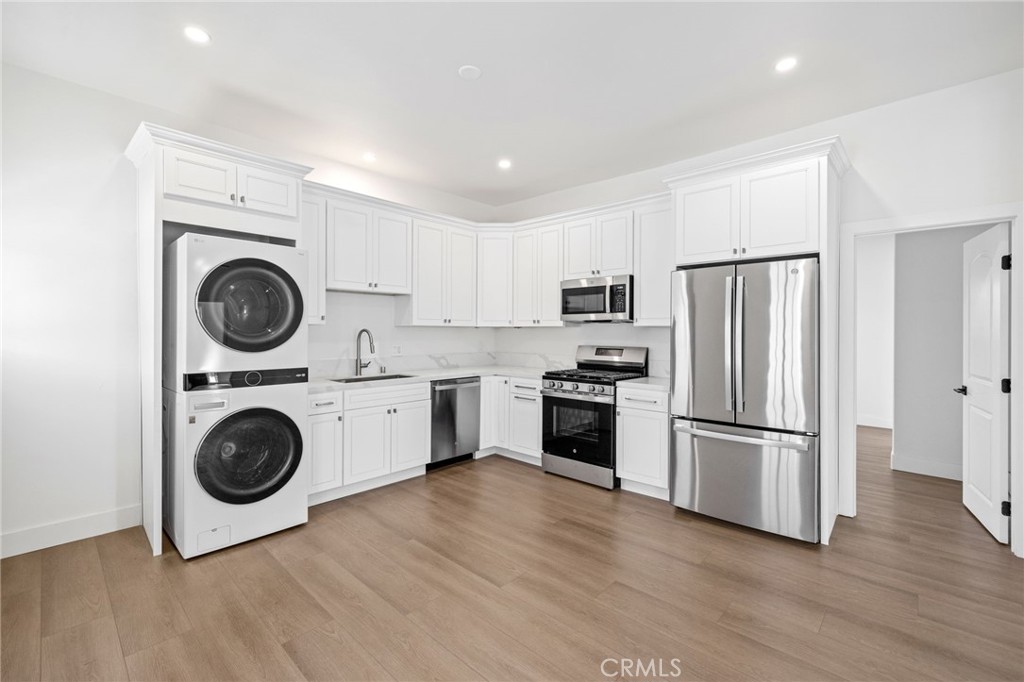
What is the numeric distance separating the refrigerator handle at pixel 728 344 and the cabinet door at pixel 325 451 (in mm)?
3003

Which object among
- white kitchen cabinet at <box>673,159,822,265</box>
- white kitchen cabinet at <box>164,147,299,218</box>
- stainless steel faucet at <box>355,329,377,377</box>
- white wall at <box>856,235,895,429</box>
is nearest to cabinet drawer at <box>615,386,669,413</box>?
white kitchen cabinet at <box>673,159,822,265</box>

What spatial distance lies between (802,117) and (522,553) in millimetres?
3821

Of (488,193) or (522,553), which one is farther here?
(488,193)

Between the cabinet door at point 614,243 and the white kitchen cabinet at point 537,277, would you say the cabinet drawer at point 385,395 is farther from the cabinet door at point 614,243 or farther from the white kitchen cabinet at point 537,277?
the cabinet door at point 614,243

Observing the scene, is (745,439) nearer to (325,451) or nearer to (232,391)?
(325,451)

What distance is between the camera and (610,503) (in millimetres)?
3803

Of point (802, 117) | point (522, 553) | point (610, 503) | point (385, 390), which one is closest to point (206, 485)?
point (385, 390)

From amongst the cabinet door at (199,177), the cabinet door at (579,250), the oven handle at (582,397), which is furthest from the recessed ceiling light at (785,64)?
the cabinet door at (199,177)

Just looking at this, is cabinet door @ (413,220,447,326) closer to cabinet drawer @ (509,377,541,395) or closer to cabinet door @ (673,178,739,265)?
cabinet drawer @ (509,377,541,395)

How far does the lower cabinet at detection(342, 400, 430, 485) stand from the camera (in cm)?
387

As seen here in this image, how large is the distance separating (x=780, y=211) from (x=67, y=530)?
5269 millimetres

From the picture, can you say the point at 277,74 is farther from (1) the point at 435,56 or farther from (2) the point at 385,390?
(2) the point at 385,390

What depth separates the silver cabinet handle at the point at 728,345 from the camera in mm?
3320

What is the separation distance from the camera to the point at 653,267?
13.8ft
